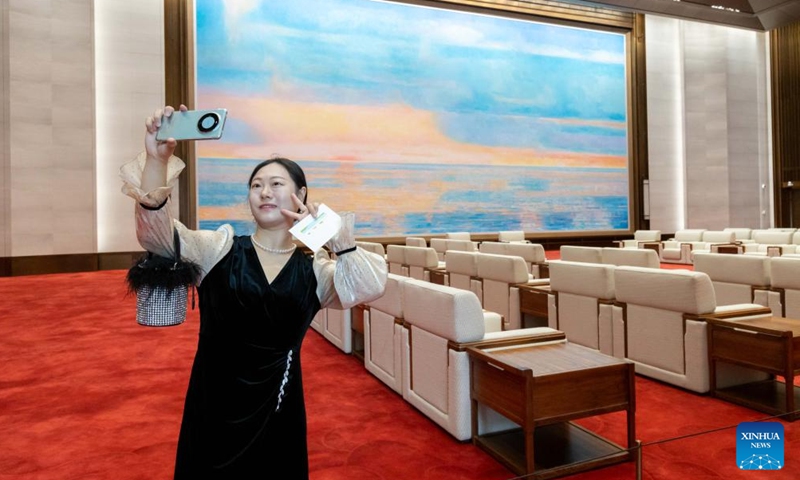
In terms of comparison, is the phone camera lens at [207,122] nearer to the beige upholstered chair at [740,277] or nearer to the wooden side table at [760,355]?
the wooden side table at [760,355]

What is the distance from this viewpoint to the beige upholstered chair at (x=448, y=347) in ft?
8.96

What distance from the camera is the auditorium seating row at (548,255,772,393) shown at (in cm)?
335

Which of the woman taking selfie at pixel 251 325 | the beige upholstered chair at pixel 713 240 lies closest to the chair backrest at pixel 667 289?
the woman taking selfie at pixel 251 325

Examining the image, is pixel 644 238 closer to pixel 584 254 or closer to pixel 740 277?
pixel 584 254

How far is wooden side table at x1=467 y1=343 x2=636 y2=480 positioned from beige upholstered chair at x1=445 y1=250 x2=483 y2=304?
2774mm

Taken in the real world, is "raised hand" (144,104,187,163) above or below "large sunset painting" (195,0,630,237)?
below

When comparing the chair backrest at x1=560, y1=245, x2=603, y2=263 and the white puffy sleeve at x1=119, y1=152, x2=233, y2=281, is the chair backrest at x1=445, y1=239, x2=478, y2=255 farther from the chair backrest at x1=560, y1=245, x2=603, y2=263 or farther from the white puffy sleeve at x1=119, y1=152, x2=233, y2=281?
the white puffy sleeve at x1=119, y1=152, x2=233, y2=281

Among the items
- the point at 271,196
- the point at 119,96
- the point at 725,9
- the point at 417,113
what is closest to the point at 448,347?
the point at 271,196

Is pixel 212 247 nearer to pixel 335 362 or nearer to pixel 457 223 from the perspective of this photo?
pixel 335 362

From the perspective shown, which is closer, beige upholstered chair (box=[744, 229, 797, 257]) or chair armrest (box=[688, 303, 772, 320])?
chair armrest (box=[688, 303, 772, 320])

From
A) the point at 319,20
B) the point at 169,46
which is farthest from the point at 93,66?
the point at 319,20

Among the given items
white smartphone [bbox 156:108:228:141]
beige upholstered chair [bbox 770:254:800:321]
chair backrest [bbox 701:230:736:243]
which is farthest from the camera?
chair backrest [bbox 701:230:736:243]

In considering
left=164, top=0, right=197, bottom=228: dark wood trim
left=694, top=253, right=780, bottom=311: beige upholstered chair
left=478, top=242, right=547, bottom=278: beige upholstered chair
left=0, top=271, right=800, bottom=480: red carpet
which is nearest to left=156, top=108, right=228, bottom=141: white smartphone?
left=0, top=271, right=800, bottom=480: red carpet

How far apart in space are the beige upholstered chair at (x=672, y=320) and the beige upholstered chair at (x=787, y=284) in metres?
0.88
